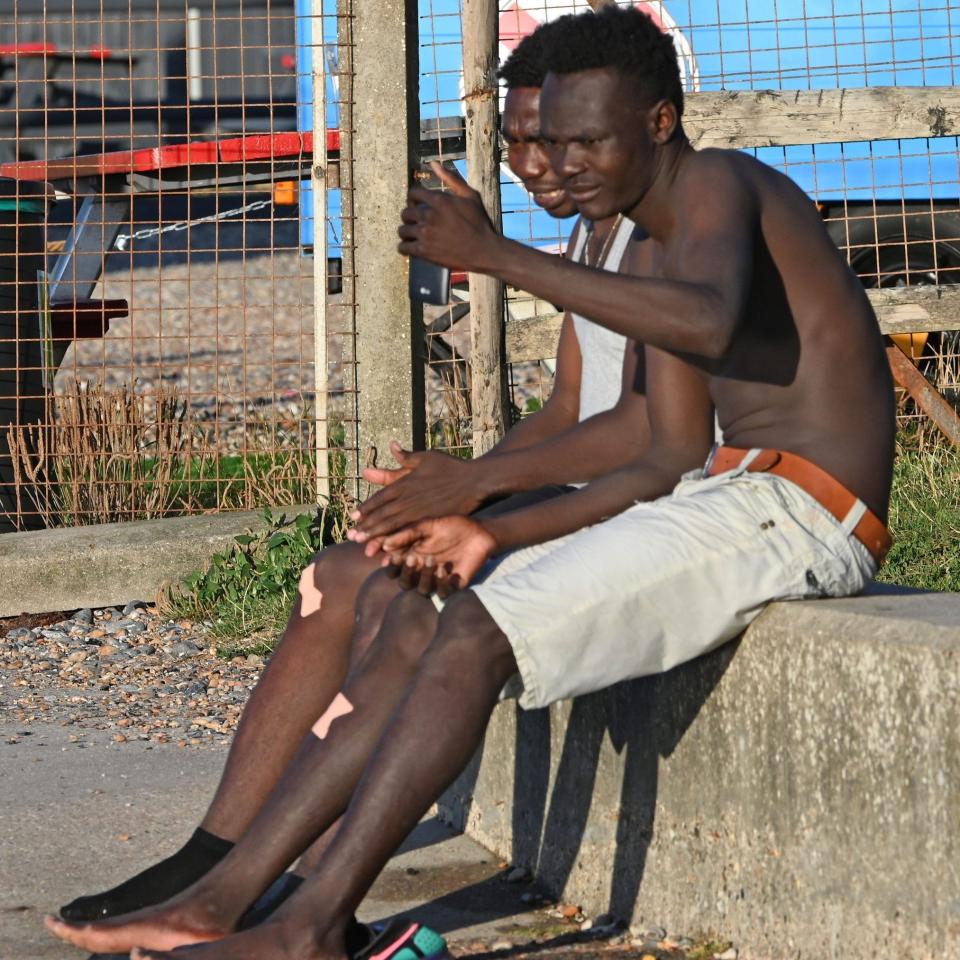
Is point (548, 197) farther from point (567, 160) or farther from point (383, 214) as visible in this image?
point (383, 214)

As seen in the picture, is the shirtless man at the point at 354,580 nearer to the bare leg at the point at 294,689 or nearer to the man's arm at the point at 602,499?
the bare leg at the point at 294,689

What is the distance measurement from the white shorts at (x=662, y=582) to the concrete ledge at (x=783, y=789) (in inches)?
2.9

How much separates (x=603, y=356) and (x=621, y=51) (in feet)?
2.56

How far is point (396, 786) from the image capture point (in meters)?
2.47

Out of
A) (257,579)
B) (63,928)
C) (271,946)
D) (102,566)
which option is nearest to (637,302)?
(271,946)

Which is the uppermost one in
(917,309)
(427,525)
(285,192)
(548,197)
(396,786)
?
(285,192)

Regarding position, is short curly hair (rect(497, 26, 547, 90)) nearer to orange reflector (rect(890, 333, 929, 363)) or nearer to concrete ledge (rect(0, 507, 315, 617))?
concrete ledge (rect(0, 507, 315, 617))

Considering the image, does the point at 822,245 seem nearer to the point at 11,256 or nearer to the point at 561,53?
the point at 561,53

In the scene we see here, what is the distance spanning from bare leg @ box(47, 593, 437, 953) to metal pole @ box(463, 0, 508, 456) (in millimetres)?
2899

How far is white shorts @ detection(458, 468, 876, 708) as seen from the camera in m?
2.51

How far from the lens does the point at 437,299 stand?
296 cm

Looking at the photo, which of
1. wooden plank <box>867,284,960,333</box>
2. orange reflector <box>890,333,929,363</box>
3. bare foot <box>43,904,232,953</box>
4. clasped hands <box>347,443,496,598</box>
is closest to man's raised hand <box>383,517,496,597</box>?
clasped hands <box>347,443,496,598</box>

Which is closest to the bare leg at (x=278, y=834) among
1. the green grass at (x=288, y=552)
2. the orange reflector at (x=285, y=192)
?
the green grass at (x=288, y=552)

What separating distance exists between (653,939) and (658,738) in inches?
13.8
